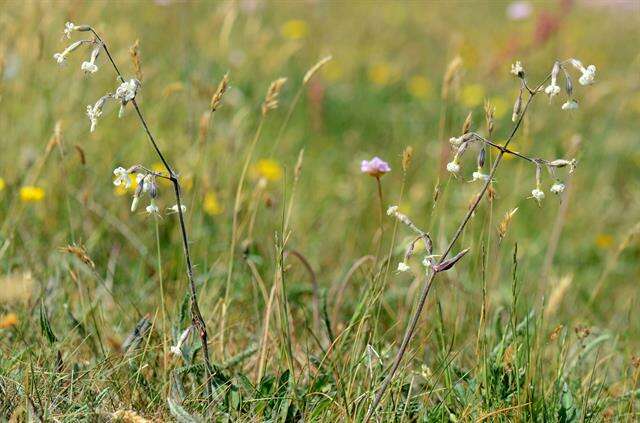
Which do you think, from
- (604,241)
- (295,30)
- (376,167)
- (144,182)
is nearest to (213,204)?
(376,167)

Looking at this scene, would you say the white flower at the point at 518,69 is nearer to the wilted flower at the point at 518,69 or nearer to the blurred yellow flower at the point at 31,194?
the wilted flower at the point at 518,69

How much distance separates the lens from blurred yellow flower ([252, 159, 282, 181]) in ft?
10.5

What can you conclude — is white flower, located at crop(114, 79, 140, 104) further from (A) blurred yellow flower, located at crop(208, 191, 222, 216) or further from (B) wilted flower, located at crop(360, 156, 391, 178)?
(A) blurred yellow flower, located at crop(208, 191, 222, 216)

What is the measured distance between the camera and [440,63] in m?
6.29

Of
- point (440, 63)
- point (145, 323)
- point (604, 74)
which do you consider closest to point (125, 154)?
point (145, 323)

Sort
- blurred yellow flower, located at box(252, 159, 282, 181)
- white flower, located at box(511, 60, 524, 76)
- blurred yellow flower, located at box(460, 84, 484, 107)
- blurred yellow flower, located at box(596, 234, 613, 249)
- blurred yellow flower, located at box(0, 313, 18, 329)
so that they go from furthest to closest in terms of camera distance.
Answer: blurred yellow flower, located at box(460, 84, 484, 107)
blurred yellow flower, located at box(596, 234, 613, 249)
blurred yellow flower, located at box(252, 159, 282, 181)
blurred yellow flower, located at box(0, 313, 18, 329)
white flower, located at box(511, 60, 524, 76)

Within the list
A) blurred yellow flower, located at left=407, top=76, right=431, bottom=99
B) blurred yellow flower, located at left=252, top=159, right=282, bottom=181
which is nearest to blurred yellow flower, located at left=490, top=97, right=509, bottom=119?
blurred yellow flower, located at left=407, top=76, right=431, bottom=99

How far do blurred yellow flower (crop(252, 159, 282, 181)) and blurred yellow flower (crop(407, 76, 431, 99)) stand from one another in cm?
168

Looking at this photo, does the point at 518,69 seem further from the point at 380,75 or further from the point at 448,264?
the point at 380,75

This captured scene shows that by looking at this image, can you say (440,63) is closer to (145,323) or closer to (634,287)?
(634,287)

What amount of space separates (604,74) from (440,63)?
1.35 metres

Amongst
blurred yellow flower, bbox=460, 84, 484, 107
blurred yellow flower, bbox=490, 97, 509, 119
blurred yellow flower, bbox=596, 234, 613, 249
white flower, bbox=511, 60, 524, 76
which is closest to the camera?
white flower, bbox=511, 60, 524, 76

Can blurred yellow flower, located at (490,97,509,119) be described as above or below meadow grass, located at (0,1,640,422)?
below

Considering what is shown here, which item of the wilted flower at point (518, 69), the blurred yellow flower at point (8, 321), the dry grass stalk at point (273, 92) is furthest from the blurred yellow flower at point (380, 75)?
the wilted flower at point (518, 69)
